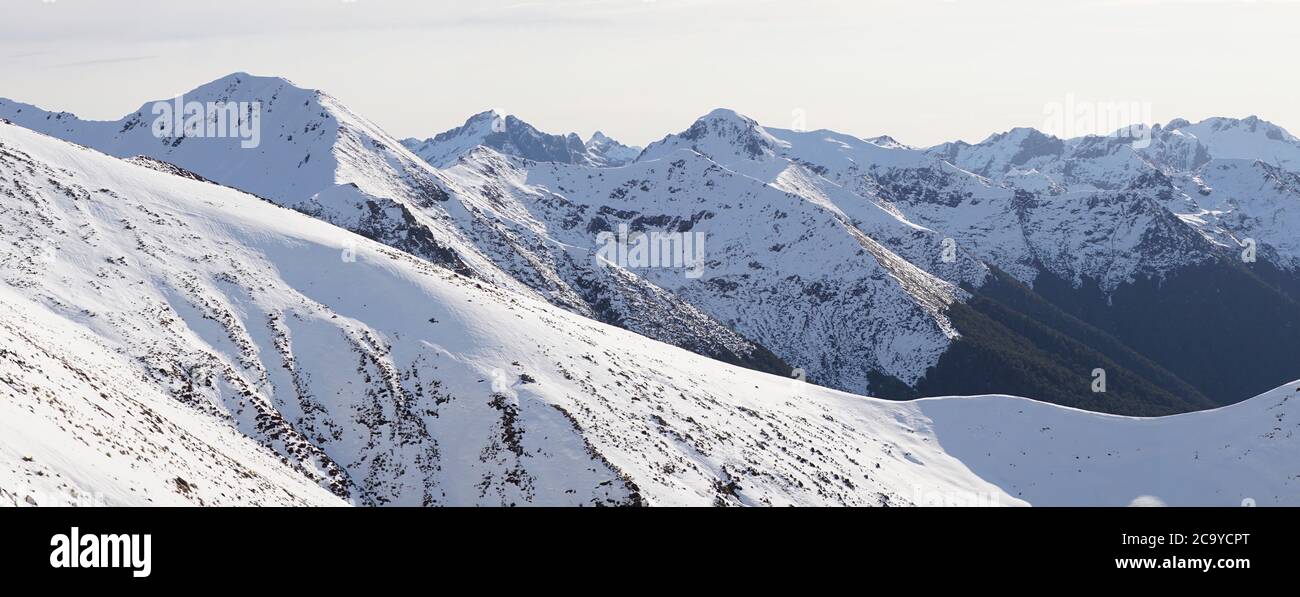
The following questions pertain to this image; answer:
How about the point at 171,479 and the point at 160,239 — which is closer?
the point at 171,479

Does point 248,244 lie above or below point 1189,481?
above

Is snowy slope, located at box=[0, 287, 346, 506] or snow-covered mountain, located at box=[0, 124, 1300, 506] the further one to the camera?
snow-covered mountain, located at box=[0, 124, 1300, 506]

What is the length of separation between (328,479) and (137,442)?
1571cm

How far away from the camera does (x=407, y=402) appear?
6781 cm

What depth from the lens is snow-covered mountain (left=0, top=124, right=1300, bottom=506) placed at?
2244 inches

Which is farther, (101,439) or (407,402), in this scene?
(407,402)

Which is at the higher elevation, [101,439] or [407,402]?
[101,439]

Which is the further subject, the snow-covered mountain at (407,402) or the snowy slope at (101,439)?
the snow-covered mountain at (407,402)

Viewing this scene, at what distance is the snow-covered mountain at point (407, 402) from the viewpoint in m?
57.0
